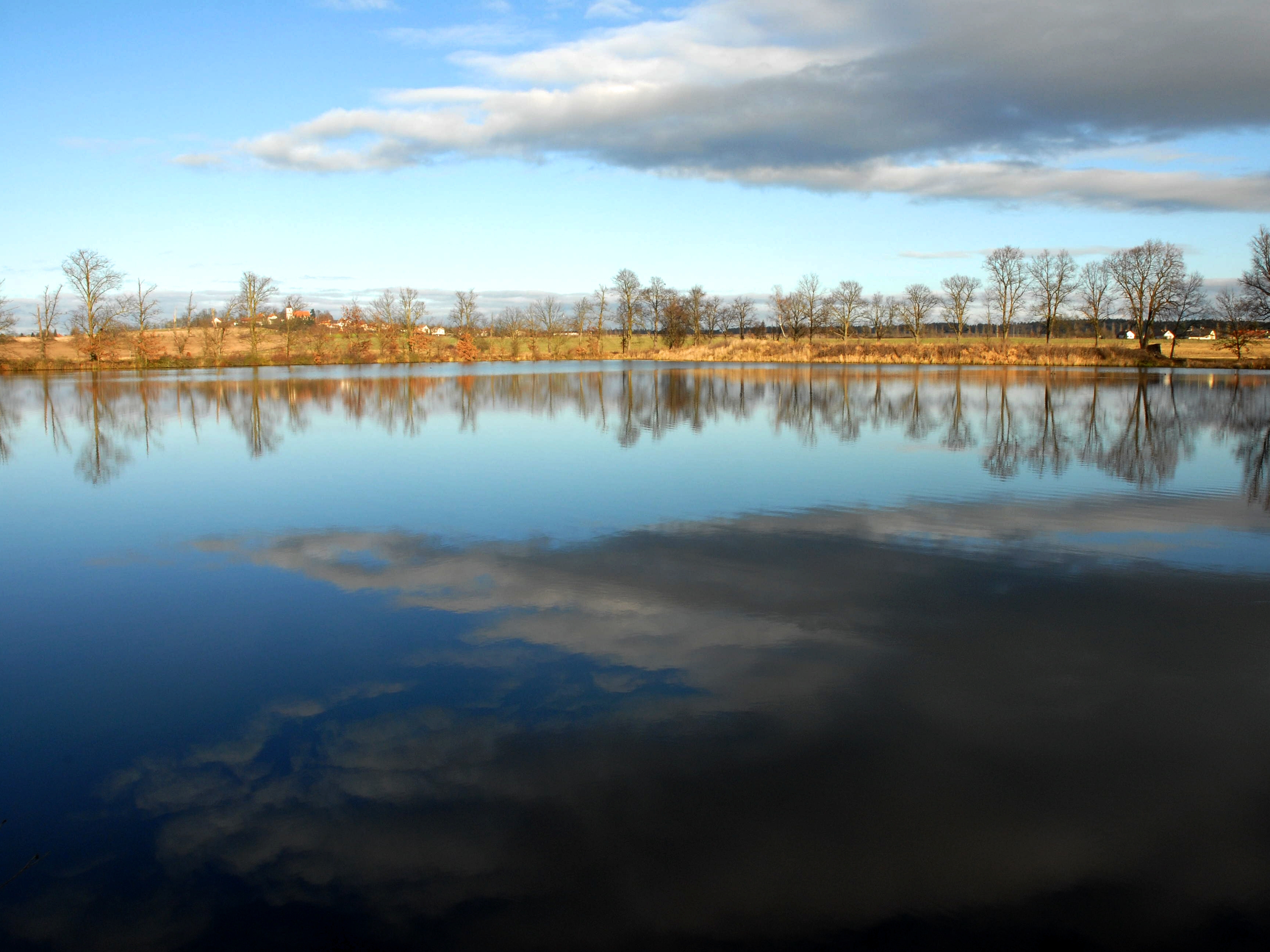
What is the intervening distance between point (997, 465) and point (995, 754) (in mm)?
9979

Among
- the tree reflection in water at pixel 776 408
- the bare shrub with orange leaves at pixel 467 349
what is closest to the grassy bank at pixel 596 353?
the bare shrub with orange leaves at pixel 467 349

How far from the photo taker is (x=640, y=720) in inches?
181

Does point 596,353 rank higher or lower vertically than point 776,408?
higher

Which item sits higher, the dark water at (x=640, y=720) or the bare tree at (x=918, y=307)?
→ the bare tree at (x=918, y=307)

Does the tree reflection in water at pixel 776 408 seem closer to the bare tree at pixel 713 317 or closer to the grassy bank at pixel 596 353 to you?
the grassy bank at pixel 596 353

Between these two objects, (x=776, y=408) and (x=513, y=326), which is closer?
(x=776, y=408)

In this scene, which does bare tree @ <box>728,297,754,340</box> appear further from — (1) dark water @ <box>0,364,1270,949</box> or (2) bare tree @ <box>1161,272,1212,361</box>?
(1) dark water @ <box>0,364,1270,949</box>

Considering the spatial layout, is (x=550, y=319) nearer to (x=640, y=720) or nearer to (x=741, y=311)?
(x=741, y=311)

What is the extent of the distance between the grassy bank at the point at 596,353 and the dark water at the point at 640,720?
148 feet

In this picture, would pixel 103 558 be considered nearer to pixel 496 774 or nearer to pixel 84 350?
pixel 496 774

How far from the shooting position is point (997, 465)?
13.3 meters

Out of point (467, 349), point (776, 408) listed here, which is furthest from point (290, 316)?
point (776, 408)

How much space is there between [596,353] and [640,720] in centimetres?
7281

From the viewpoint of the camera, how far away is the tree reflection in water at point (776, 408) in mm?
15625
